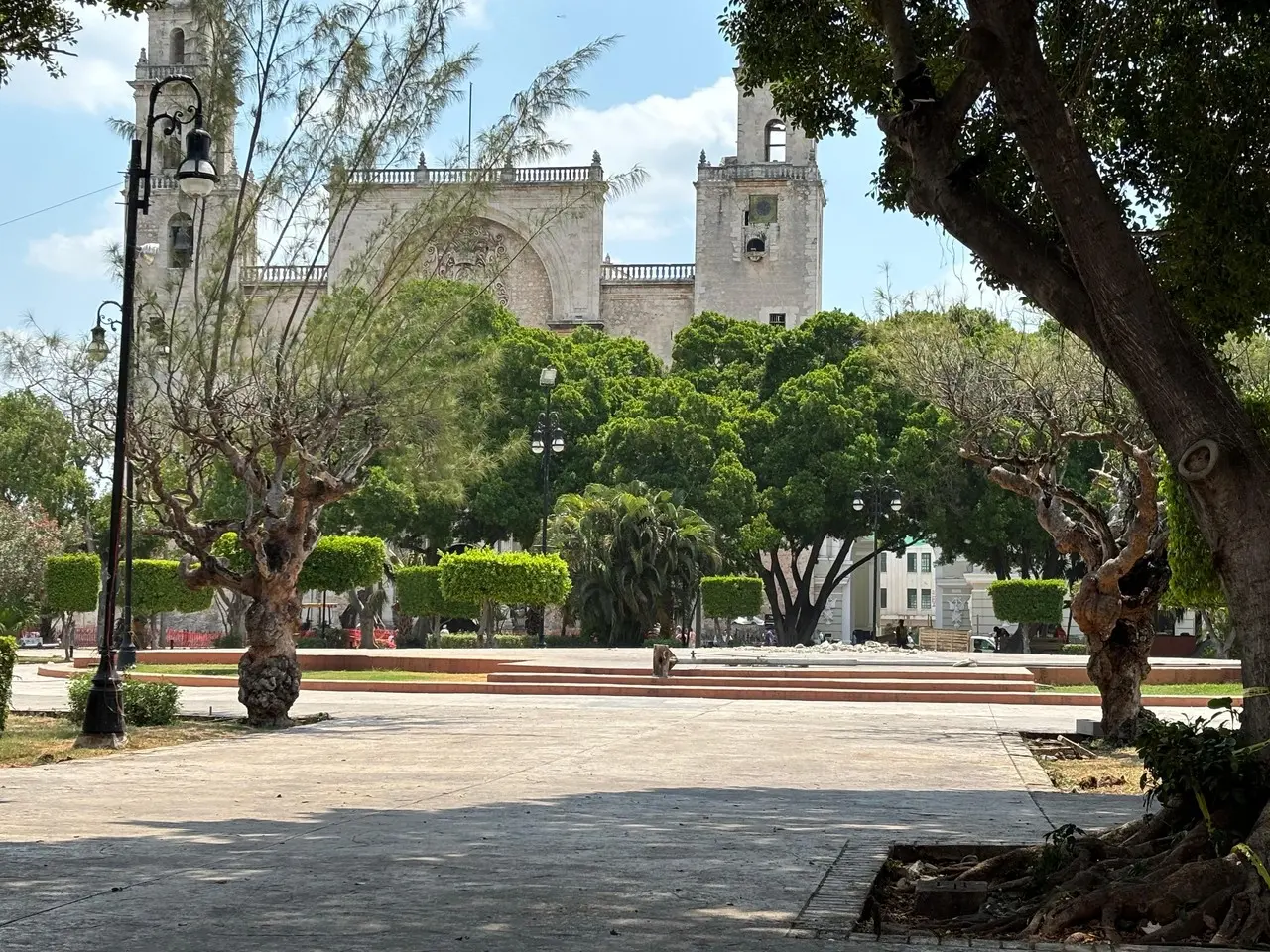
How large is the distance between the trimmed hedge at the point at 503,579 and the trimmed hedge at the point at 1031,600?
12.6m

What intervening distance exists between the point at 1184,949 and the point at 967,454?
11.6 metres

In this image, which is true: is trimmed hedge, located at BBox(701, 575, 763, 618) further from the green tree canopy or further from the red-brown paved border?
the green tree canopy

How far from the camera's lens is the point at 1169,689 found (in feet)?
76.7

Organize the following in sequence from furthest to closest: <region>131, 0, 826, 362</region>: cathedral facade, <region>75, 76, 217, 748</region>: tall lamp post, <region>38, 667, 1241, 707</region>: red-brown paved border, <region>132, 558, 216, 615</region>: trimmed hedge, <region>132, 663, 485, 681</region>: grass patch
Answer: <region>131, 0, 826, 362</region>: cathedral facade → <region>132, 558, 216, 615</region>: trimmed hedge → <region>132, 663, 485, 681</region>: grass patch → <region>38, 667, 1241, 707</region>: red-brown paved border → <region>75, 76, 217, 748</region>: tall lamp post

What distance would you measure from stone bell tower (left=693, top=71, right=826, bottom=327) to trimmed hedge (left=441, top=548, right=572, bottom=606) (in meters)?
32.5

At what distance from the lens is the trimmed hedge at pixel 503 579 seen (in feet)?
107

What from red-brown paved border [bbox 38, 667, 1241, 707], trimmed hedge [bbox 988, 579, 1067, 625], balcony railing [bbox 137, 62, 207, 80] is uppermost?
balcony railing [bbox 137, 62, 207, 80]

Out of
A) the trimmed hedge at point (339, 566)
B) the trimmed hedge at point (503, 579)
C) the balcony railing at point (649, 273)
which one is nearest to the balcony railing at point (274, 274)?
the trimmed hedge at point (503, 579)

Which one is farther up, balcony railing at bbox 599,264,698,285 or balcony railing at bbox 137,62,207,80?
balcony railing at bbox 137,62,207,80

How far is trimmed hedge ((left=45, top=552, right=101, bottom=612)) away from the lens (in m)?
38.2

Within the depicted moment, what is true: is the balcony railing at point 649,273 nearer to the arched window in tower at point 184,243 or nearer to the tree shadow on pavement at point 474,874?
the arched window in tower at point 184,243

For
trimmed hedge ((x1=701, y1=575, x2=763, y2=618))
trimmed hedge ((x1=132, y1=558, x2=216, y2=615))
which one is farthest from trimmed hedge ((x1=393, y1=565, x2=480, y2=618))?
trimmed hedge ((x1=701, y1=575, x2=763, y2=618))

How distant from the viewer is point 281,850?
6.81 m

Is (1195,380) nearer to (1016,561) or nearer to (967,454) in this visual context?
(967,454)
